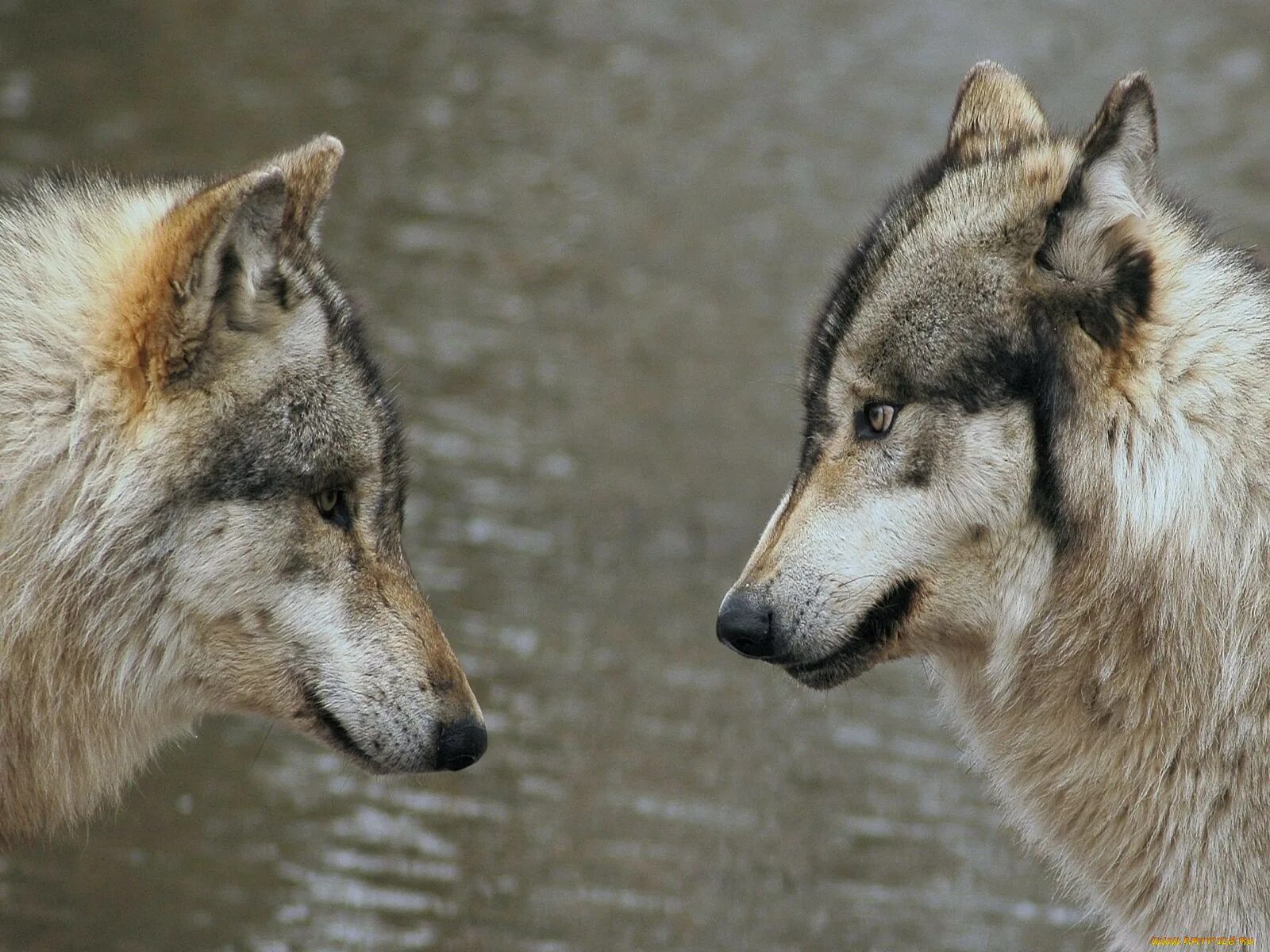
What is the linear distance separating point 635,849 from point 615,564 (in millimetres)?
2530

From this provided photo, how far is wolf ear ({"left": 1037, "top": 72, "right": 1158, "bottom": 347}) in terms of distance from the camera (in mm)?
4340

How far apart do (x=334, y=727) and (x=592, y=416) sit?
5826mm

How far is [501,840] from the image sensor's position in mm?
6547

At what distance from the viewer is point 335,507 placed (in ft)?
15.6

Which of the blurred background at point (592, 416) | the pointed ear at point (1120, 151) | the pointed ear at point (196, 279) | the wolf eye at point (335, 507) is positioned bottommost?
the blurred background at point (592, 416)

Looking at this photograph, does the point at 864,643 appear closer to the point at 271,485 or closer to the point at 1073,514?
the point at 1073,514

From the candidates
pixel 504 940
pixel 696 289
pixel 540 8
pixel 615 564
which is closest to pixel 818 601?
pixel 504 940

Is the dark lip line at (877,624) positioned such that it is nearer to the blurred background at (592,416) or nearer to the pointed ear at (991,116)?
the pointed ear at (991,116)

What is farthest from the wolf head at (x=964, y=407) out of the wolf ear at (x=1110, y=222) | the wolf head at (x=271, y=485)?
the wolf head at (x=271, y=485)

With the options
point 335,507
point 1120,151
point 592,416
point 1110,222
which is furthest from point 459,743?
point 592,416

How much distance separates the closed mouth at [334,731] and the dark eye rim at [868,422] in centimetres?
166

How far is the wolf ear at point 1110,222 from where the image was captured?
4.34m

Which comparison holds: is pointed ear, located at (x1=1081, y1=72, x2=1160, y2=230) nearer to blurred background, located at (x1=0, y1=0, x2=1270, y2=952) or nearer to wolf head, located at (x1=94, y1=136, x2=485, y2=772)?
wolf head, located at (x1=94, y1=136, x2=485, y2=772)

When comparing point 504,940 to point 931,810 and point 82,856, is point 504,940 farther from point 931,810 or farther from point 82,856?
point 931,810
